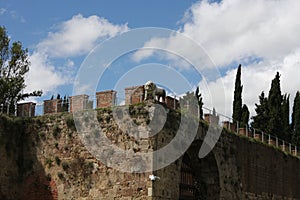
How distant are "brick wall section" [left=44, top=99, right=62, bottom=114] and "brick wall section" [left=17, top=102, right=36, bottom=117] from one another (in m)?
0.68

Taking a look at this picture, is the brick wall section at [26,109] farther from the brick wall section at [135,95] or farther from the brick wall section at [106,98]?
the brick wall section at [135,95]

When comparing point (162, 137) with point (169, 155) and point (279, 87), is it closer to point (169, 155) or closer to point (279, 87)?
point (169, 155)

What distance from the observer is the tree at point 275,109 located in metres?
40.9

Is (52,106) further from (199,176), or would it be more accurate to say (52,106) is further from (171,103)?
(199,176)

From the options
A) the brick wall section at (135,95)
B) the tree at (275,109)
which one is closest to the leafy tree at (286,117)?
the tree at (275,109)

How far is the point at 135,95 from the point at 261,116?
22.5 meters

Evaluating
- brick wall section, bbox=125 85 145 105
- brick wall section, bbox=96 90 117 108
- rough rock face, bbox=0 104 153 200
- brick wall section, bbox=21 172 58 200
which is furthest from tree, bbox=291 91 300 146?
brick wall section, bbox=21 172 58 200

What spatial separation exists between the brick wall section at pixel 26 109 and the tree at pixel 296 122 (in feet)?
82.7

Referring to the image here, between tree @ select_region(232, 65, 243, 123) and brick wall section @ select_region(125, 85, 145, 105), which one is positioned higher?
tree @ select_region(232, 65, 243, 123)

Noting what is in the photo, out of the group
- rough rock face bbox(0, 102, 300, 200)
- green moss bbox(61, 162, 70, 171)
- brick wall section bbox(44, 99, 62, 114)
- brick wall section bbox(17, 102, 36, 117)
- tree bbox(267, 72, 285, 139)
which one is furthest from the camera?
→ tree bbox(267, 72, 285, 139)

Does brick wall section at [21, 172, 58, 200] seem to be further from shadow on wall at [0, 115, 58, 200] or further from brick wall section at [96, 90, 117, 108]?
brick wall section at [96, 90, 117, 108]

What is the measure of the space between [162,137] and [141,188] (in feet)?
7.55

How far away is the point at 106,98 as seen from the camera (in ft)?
73.8

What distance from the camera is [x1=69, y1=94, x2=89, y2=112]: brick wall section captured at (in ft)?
75.2
